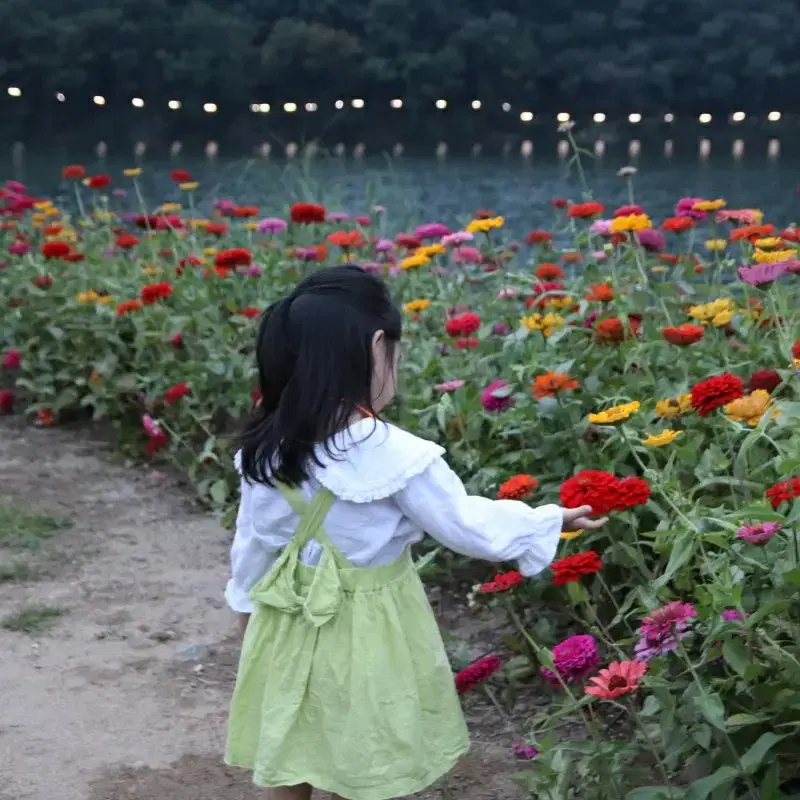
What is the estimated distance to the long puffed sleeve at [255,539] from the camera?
1.64 meters

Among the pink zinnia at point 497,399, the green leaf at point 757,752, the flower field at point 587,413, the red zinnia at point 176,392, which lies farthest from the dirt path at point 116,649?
the green leaf at point 757,752

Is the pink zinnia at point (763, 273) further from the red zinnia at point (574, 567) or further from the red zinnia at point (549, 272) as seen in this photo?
the red zinnia at point (549, 272)

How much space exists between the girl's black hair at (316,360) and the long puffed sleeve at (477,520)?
12 cm

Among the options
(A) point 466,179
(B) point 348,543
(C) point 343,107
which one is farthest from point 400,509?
(C) point 343,107

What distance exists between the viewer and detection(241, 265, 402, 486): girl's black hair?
1536mm

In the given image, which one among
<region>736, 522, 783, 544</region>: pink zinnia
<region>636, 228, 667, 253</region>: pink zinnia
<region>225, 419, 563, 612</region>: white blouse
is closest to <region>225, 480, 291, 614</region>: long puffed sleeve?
<region>225, 419, 563, 612</region>: white blouse

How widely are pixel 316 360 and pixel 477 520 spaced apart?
0.91ft

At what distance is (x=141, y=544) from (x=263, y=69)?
58.6ft

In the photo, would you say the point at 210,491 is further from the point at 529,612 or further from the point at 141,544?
the point at 529,612

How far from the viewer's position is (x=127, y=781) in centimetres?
213

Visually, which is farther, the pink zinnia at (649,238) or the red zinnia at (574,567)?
the pink zinnia at (649,238)

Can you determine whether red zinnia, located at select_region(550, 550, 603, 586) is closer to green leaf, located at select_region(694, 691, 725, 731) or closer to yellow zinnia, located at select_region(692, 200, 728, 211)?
green leaf, located at select_region(694, 691, 725, 731)

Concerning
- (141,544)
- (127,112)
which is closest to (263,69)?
(127,112)

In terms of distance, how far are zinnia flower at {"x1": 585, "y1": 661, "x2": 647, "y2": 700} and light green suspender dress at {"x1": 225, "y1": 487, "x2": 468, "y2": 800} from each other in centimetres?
29
